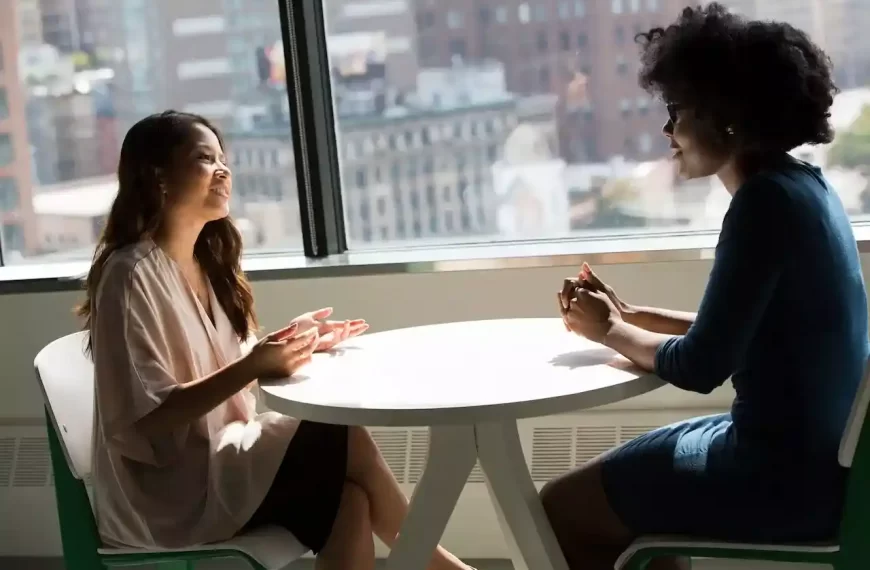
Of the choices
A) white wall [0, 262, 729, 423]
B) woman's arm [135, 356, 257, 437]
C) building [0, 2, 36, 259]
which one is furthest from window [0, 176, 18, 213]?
woman's arm [135, 356, 257, 437]

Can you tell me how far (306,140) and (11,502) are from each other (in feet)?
4.38

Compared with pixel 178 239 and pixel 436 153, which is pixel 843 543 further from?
pixel 436 153

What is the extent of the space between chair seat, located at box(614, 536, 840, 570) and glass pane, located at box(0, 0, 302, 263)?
175cm

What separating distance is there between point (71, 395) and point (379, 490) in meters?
0.62

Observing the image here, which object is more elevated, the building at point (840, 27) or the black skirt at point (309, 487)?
the building at point (840, 27)

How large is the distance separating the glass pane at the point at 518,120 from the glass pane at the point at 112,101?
0.22 meters

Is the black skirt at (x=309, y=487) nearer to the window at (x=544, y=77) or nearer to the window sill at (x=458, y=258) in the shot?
the window sill at (x=458, y=258)

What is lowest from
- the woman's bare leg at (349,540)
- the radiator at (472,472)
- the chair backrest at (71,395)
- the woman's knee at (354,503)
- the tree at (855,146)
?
the radiator at (472,472)

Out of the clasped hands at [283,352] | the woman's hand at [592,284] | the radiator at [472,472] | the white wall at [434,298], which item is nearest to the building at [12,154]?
the white wall at [434,298]

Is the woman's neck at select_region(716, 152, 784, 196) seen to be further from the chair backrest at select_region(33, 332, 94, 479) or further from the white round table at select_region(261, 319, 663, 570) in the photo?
the chair backrest at select_region(33, 332, 94, 479)

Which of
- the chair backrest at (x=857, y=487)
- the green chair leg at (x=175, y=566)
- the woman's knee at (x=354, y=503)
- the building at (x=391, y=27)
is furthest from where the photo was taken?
the building at (x=391, y=27)

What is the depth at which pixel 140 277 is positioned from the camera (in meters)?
1.92

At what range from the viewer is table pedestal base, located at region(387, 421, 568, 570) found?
1.71m

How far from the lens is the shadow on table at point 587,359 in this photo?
175 centimetres
